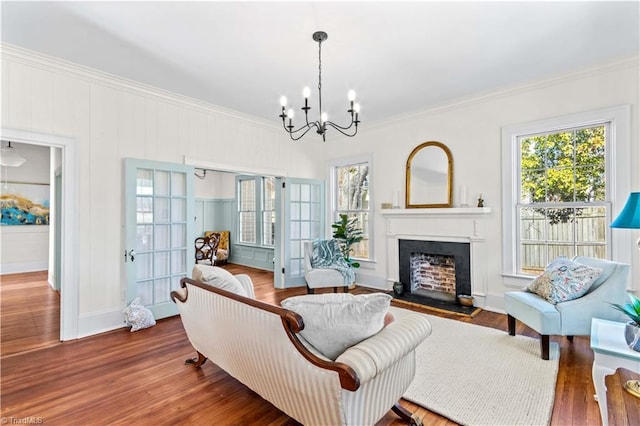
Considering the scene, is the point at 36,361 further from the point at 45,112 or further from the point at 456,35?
the point at 456,35

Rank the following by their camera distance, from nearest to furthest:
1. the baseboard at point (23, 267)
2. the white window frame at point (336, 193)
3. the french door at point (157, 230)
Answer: the french door at point (157, 230) → the white window frame at point (336, 193) → the baseboard at point (23, 267)

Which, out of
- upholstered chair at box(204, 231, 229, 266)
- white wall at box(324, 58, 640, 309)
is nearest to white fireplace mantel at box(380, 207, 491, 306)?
white wall at box(324, 58, 640, 309)

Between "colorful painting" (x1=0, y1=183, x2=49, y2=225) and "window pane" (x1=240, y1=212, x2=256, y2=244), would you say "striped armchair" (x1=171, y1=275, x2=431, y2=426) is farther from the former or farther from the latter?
"colorful painting" (x1=0, y1=183, x2=49, y2=225)

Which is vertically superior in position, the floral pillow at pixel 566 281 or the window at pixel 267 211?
the window at pixel 267 211

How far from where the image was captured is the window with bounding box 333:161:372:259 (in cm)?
556

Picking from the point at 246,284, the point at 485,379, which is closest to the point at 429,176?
the point at 485,379

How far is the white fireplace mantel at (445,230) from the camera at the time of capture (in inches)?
164

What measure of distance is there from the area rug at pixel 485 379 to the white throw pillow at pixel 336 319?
98 centimetres

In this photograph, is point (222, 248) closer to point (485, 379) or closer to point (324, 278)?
point (324, 278)

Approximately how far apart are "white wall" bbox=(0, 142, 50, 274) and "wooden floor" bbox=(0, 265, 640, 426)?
4.56 m

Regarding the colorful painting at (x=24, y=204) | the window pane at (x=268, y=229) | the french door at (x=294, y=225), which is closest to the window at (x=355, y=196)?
the french door at (x=294, y=225)

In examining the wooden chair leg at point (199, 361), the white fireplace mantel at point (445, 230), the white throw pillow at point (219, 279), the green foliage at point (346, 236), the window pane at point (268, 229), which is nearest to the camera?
the white throw pillow at point (219, 279)

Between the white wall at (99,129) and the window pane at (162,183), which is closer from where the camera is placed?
the white wall at (99,129)

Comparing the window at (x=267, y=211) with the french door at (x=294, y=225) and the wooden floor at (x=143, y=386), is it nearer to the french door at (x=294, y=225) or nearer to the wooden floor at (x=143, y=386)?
the french door at (x=294, y=225)
